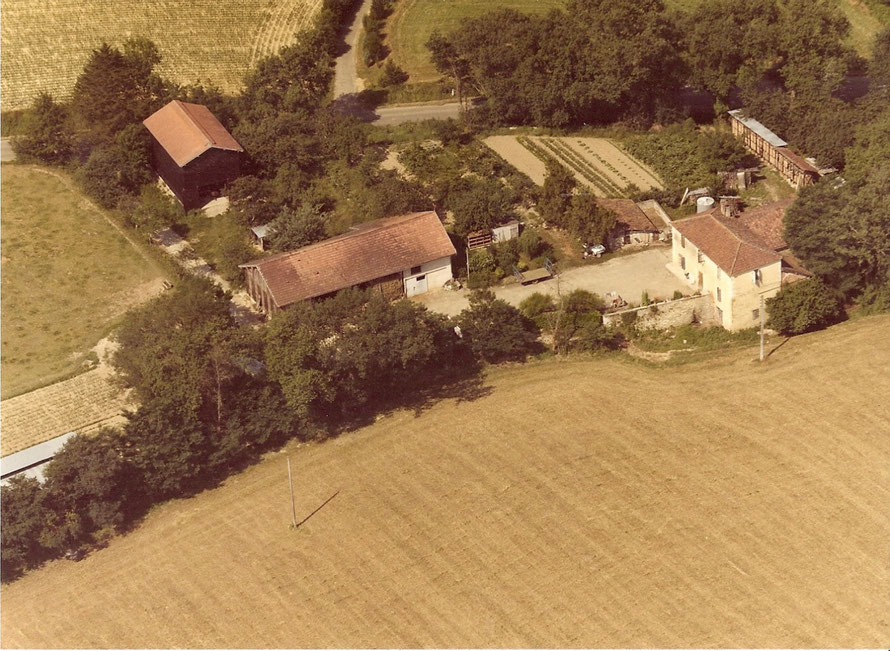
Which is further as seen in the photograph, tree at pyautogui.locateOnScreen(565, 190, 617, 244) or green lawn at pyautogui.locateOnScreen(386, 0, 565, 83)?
green lawn at pyautogui.locateOnScreen(386, 0, 565, 83)

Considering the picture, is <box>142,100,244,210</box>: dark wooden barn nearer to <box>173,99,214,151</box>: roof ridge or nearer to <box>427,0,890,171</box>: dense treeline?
<box>173,99,214,151</box>: roof ridge

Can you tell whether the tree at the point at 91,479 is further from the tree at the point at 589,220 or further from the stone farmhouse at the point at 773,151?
the stone farmhouse at the point at 773,151

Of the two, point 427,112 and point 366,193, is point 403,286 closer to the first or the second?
point 366,193

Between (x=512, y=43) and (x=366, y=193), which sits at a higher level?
(x=512, y=43)

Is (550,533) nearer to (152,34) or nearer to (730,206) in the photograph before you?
(730,206)

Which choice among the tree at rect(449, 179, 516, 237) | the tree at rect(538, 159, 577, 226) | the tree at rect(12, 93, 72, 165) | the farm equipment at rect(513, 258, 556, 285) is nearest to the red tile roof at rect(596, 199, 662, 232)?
the tree at rect(538, 159, 577, 226)

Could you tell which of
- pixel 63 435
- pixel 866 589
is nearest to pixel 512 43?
pixel 63 435
